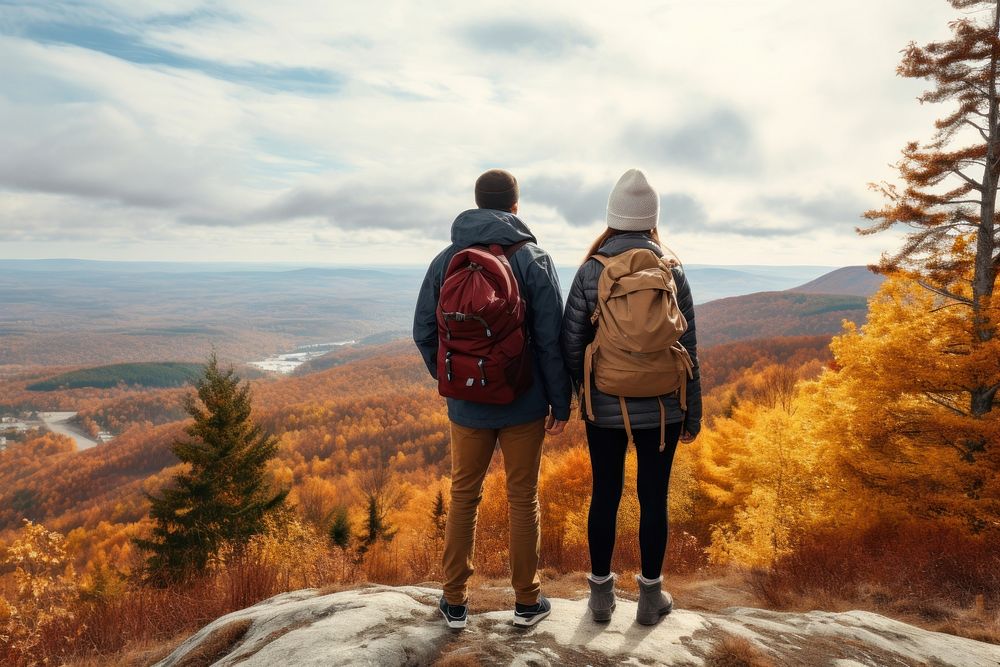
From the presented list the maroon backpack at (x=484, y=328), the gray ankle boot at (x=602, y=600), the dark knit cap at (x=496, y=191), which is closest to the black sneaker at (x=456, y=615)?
the gray ankle boot at (x=602, y=600)

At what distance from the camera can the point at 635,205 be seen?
3.01m

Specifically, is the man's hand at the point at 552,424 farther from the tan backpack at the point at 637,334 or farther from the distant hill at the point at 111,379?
the distant hill at the point at 111,379

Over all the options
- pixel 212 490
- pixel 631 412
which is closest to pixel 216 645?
pixel 631 412

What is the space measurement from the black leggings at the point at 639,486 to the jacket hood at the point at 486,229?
4.19 feet

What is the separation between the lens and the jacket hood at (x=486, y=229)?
293cm

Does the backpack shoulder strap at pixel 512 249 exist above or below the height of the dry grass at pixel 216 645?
above

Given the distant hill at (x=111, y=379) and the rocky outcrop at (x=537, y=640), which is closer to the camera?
the rocky outcrop at (x=537, y=640)

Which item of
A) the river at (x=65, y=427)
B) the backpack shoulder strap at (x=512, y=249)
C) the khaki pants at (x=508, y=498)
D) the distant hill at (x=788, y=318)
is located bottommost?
the river at (x=65, y=427)

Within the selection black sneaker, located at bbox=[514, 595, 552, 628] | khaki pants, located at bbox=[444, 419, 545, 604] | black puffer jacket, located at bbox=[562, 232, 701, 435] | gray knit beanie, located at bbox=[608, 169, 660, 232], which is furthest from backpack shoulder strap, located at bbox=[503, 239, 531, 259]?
black sneaker, located at bbox=[514, 595, 552, 628]

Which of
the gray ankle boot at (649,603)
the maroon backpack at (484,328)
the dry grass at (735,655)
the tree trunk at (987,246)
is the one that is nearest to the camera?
the maroon backpack at (484,328)

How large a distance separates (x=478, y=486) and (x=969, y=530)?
9.13 metres

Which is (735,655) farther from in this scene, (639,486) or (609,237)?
(609,237)

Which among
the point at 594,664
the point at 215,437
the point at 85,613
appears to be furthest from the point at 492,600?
the point at 215,437

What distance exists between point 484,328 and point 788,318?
682 feet
